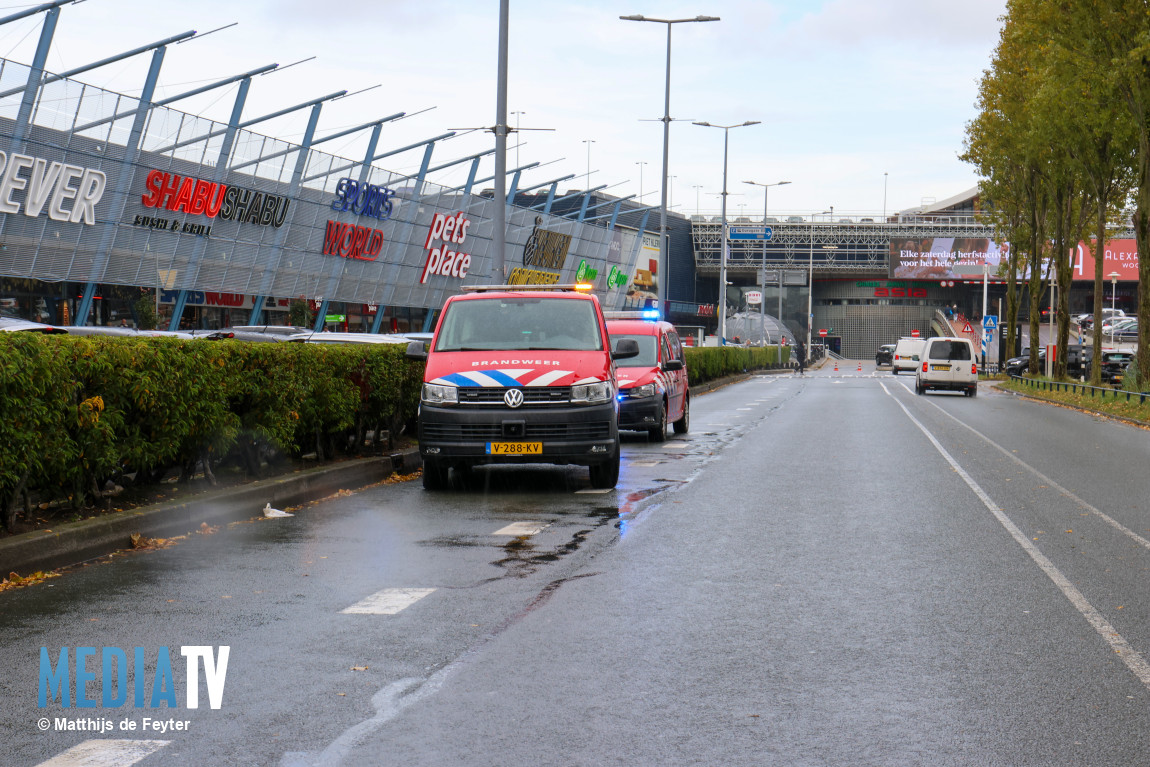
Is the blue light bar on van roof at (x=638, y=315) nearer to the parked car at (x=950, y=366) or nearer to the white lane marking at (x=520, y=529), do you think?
the white lane marking at (x=520, y=529)

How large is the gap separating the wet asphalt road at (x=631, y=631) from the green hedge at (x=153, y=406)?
2.92ft

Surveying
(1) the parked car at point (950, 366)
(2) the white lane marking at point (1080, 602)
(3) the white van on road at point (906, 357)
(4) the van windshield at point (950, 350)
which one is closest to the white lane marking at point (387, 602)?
(2) the white lane marking at point (1080, 602)

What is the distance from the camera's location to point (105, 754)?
442 centimetres

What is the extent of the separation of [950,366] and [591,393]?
1166 inches

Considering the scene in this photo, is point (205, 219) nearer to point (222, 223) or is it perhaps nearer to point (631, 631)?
point (222, 223)

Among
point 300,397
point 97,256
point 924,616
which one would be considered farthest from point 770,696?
point 97,256

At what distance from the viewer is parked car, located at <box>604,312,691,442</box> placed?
19.2m

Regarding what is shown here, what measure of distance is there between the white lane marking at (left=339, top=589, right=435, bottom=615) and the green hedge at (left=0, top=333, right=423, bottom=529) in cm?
259

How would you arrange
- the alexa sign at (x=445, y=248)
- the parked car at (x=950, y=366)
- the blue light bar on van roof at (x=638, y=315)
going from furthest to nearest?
1. the alexa sign at (x=445, y=248)
2. the parked car at (x=950, y=366)
3. the blue light bar on van roof at (x=638, y=315)

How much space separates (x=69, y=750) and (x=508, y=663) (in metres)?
1.94

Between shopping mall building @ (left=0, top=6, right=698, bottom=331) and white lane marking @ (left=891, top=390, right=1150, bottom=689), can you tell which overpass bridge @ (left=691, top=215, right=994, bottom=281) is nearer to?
shopping mall building @ (left=0, top=6, right=698, bottom=331)

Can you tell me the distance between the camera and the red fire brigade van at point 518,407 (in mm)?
12133

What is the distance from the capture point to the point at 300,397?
1208 cm

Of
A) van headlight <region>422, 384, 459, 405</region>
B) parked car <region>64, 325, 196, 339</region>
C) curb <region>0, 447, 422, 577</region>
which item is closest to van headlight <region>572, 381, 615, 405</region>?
van headlight <region>422, 384, 459, 405</region>
